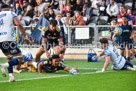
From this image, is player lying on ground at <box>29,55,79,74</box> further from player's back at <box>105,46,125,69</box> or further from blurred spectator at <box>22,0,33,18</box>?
blurred spectator at <box>22,0,33,18</box>

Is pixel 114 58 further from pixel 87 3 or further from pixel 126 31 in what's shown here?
pixel 87 3

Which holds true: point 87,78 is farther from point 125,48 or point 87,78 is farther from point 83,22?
point 83,22

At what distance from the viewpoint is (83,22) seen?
2172cm

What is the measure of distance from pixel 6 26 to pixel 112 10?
1091cm

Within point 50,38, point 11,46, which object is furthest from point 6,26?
point 50,38

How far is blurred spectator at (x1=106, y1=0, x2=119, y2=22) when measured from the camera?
2194 centimetres

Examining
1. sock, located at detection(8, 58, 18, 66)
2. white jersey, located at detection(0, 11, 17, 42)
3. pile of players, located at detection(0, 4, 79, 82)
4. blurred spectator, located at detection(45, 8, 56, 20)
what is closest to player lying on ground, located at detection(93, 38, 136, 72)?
pile of players, located at detection(0, 4, 79, 82)

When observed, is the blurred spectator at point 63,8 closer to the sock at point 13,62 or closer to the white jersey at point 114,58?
the white jersey at point 114,58

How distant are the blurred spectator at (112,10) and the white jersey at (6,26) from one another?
1063cm

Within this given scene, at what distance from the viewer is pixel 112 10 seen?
22078 millimetres

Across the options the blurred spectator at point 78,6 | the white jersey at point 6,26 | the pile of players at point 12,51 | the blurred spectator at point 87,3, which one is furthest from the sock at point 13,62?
the blurred spectator at point 87,3

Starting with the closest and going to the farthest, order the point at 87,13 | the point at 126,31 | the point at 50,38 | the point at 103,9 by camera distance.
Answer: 1. the point at 50,38
2. the point at 126,31
3. the point at 103,9
4. the point at 87,13

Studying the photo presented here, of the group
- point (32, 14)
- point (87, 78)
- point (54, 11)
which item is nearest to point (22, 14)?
point (32, 14)

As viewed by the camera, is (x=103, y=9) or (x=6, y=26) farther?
(x=103, y=9)
